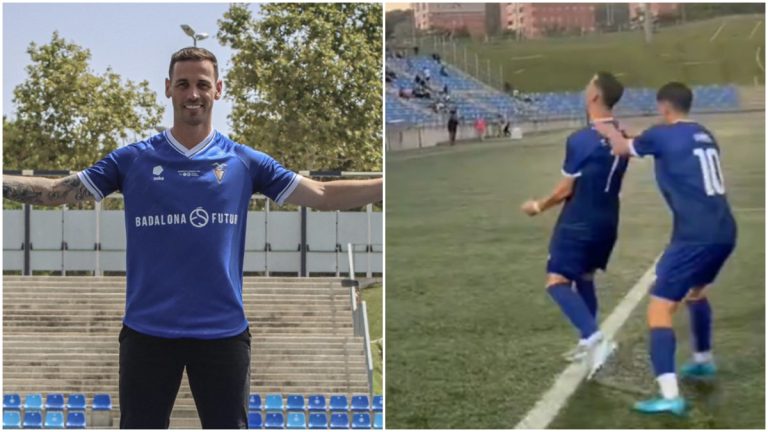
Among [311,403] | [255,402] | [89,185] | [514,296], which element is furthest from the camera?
[311,403]

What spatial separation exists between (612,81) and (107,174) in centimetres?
271

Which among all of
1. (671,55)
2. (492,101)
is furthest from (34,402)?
(671,55)

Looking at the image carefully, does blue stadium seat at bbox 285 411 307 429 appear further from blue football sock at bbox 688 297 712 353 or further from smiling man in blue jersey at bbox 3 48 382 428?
smiling man in blue jersey at bbox 3 48 382 428

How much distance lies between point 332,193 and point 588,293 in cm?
230

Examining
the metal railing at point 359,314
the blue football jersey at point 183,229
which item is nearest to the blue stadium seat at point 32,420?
the metal railing at point 359,314

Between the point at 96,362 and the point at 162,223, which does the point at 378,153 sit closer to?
the point at 96,362

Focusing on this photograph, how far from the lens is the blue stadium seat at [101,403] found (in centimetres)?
899

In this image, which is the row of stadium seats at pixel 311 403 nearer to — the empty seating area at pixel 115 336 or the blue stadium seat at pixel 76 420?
the empty seating area at pixel 115 336

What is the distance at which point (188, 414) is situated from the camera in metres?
8.01

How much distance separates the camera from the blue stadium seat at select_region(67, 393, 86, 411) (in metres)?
9.11

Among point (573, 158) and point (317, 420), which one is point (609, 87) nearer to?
point (573, 158)

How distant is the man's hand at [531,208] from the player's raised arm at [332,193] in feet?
6.86

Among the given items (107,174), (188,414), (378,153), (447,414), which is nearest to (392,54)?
(447,414)

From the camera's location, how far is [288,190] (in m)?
3.11
